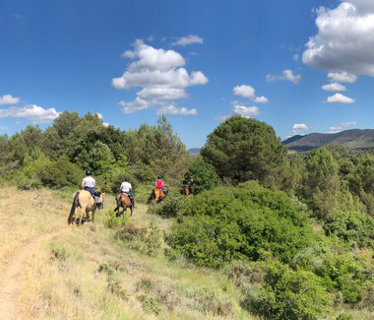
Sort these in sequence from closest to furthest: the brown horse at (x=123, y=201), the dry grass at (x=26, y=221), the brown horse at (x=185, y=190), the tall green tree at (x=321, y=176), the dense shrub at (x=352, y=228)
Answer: the dry grass at (x=26, y=221)
the brown horse at (x=123, y=201)
the dense shrub at (x=352, y=228)
the brown horse at (x=185, y=190)
the tall green tree at (x=321, y=176)

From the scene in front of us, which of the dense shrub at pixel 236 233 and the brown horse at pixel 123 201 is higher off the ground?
the brown horse at pixel 123 201

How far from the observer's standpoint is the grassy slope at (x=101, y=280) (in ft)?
17.5

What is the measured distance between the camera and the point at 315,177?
40219 millimetres

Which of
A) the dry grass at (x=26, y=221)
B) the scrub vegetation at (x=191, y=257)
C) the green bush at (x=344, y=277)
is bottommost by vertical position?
the green bush at (x=344, y=277)

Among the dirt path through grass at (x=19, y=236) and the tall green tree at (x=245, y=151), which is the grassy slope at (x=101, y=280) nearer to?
the dirt path through grass at (x=19, y=236)

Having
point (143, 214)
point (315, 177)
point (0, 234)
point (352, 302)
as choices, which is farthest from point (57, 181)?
point (315, 177)

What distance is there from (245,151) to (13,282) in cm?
2299

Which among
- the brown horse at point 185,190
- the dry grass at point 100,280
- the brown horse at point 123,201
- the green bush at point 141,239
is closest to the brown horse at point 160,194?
the brown horse at point 185,190

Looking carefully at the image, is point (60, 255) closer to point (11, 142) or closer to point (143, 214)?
point (143, 214)

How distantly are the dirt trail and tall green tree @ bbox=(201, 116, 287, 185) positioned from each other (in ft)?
67.2

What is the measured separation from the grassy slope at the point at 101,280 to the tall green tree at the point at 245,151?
671 inches

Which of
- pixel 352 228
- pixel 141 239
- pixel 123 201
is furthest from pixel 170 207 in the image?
pixel 352 228

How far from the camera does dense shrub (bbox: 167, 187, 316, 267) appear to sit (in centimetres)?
1148

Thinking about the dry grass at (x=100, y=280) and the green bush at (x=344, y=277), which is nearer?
the dry grass at (x=100, y=280)
